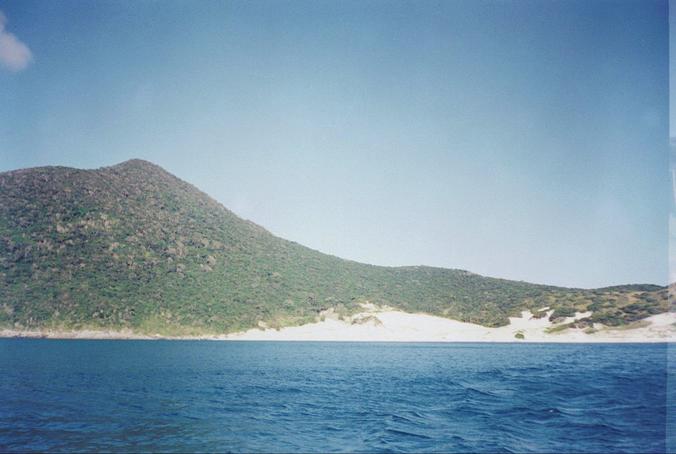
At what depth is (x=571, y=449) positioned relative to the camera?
50.9 ft

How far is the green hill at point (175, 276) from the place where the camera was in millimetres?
103625

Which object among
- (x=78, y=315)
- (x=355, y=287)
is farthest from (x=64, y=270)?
(x=355, y=287)

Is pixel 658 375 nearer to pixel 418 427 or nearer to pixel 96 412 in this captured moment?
pixel 418 427

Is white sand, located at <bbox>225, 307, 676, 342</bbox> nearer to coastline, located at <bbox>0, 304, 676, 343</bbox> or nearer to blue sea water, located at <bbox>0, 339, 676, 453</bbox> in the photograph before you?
coastline, located at <bbox>0, 304, 676, 343</bbox>

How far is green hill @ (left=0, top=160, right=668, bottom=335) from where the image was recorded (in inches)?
4080

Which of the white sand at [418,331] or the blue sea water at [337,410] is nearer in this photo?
the blue sea water at [337,410]

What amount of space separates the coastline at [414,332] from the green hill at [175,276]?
2.68m

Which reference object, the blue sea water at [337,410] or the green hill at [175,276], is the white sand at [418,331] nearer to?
the green hill at [175,276]

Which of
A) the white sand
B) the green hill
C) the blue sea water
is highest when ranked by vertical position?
the green hill

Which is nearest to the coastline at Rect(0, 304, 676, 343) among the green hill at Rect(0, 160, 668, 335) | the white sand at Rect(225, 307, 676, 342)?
the white sand at Rect(225, 307, 676, 342)

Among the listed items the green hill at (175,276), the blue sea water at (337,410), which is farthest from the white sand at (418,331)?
the blue sea water at (337,410)

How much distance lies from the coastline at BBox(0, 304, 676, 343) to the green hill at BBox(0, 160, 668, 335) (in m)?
2.68

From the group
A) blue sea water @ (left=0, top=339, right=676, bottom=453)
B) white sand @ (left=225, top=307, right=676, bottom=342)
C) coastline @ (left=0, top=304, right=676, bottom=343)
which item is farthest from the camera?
white sand @ (left=225, top=307, right=676, bottom=342)

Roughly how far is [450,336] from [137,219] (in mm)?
107306
